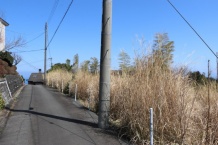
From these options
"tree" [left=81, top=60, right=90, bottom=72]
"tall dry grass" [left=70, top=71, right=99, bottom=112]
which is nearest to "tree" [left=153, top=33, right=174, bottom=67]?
"tall dry grass" [left=70, top=71, right=99, bottom=112]

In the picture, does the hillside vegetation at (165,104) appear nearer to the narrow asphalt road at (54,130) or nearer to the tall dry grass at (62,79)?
the narrow asphalt road at (54,130)

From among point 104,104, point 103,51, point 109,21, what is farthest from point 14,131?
point 109,21

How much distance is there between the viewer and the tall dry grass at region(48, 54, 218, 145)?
740 cm

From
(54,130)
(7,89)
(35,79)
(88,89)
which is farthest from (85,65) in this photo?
(35,79)

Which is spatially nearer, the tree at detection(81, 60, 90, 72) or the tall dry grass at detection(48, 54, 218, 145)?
the tall dry grass at detection(48, 54, 218, 145)

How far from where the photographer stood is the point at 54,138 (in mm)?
8883

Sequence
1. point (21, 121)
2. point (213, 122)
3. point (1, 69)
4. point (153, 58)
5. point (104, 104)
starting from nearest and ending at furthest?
point (213, 122), point (153, 58), point (104, 104), point (21, 121), point (1, 69)

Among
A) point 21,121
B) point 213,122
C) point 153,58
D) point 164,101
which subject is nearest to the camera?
point 213,122

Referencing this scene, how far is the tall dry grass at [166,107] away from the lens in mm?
7398

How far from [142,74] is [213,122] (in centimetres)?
267

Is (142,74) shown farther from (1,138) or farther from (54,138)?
(1,138)

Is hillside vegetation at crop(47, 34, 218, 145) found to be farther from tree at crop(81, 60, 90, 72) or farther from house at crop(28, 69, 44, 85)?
house at crop(28, 69, 44, 85)

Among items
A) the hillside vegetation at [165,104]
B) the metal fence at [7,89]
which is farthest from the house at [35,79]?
the hillside vegetation at [165,104]

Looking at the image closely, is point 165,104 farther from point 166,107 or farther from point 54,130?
point 54,130
